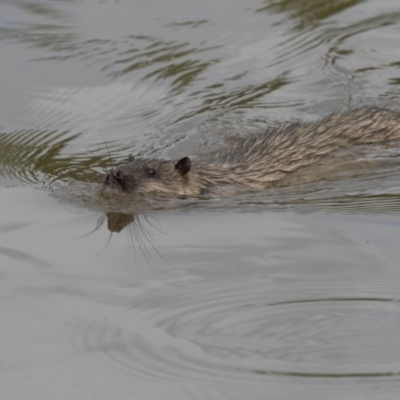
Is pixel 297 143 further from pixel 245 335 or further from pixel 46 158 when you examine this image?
pixel 245 335

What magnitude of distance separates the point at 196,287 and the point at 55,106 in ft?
14.8

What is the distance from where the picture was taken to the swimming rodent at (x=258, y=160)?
708 cm

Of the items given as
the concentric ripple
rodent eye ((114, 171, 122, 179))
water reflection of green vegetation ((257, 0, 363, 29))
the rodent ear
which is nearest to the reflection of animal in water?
rodent eye ((114, 171, 122, 179))

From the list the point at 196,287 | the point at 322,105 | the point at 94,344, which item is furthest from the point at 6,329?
the point at 322,105

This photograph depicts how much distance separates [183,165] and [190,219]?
3.28 feet

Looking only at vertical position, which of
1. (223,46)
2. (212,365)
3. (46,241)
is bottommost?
(212,365)

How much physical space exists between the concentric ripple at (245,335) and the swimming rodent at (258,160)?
2.15m

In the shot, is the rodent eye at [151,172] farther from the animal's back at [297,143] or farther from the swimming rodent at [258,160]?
the animal's back at [297,143]

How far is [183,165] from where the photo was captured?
23.5 ft

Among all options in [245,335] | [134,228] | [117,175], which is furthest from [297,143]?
[245,335]

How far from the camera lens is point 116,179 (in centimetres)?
670

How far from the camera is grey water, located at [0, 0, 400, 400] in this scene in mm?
4164

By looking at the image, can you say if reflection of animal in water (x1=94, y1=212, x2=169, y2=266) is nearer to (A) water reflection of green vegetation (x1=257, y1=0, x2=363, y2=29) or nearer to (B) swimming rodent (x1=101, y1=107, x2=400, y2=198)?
(B) swimming rodent (x1=101, y1=107, x2=400, y2=198)

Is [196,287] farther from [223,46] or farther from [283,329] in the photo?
[223,46]
